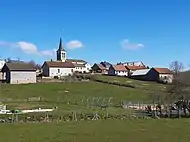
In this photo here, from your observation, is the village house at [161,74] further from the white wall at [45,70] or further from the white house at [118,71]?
the white wall at [45,70]

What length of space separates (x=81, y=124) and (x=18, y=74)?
7503cm

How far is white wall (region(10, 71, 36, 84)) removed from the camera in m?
108

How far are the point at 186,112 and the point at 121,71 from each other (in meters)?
111

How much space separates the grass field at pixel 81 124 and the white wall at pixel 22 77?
22.7 ft

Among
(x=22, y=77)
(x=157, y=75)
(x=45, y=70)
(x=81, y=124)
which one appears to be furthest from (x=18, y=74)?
(x=81, y=124)

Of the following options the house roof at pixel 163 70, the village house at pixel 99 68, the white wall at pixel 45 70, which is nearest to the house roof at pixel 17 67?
the white wall at pixel 45 70

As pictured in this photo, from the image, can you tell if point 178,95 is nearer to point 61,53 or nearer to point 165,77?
point 165,77

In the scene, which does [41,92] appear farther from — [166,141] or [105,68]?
[105,68]

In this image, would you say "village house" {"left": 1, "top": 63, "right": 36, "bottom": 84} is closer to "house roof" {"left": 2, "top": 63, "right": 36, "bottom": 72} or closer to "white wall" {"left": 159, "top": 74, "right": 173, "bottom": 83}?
"house roof" {"left": 2, "top": 63, "right": 36, "bottom": 72}

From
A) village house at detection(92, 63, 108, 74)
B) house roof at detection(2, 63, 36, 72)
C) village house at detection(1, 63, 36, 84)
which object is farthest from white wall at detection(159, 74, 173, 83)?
house roof at detection(2, 63, 36, 72)

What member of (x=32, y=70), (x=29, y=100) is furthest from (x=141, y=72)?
(x=29, y=100)

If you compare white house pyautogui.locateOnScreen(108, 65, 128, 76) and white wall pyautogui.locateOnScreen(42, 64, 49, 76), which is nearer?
white wall pyautogui.locateOnScreen(42, 64, 49, 76)

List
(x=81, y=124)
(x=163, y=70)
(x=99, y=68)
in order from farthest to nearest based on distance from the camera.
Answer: (x=99, y=68) < (x=163, y=70) < (x=81, y=124)

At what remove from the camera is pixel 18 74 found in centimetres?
10831
